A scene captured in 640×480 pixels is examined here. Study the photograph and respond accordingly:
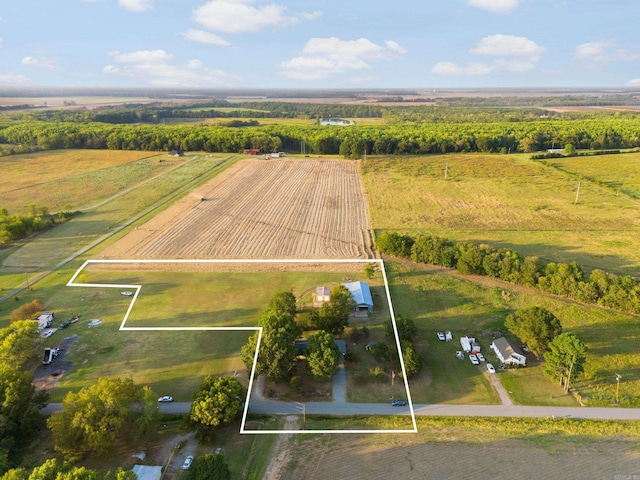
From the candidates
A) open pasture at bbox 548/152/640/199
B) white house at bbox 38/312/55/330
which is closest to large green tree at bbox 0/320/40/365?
white house at bbox 38/312/55/330

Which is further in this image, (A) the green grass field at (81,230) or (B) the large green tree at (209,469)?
(A) the green grass field at (81,230)

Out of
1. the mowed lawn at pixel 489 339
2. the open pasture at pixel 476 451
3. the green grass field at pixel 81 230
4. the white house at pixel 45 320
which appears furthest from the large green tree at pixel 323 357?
the green grass field at pixel 81 230

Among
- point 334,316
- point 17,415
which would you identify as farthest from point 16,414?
point 334,316

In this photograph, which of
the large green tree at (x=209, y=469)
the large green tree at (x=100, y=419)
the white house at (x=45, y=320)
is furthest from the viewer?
the white house at (x=45, y=320)

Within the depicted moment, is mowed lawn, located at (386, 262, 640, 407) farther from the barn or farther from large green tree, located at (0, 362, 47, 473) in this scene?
large green tree, located at (0, 362, 47, 473)

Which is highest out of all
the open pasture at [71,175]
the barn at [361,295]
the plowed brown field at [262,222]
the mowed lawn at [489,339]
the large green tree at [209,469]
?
the open pasture at [71,175]

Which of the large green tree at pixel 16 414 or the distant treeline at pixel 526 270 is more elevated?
the distant treeline at pixel 526 270

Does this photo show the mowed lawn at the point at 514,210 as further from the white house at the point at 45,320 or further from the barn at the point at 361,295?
the white house at the point at 45,320
